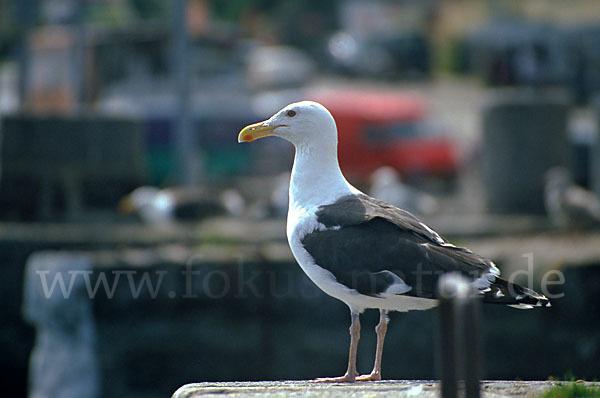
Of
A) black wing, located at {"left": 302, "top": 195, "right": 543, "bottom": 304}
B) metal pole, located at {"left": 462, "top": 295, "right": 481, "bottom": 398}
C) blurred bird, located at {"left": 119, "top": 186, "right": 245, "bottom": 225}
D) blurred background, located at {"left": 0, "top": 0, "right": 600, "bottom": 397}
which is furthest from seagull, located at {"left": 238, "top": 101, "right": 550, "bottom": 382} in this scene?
blurred bird, located at {"left": 119, "top": 186, "right": 245, "bottom": 225}

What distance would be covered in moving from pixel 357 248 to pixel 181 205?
353 inches

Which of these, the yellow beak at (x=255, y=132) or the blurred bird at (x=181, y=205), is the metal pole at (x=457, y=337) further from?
the blurred bird at (x=181, y=205)

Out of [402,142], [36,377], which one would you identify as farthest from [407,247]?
[402,142]

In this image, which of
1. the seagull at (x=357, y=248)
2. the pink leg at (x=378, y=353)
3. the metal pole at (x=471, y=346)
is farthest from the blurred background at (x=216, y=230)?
the metal pole at (x=471, y=346)

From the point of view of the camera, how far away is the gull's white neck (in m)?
6.57

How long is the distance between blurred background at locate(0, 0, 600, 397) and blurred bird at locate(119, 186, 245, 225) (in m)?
0.04

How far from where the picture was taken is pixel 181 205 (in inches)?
582

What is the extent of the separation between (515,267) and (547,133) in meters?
5.08

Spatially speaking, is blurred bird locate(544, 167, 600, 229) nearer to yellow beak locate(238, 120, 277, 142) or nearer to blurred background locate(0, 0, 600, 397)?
blurred background locate(0, 0, 600, 397)

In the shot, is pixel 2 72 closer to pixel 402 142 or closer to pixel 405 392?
pixel 402 142

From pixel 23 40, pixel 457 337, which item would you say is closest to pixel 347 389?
pixel 457 337

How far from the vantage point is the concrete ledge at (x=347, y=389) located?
17.2ft

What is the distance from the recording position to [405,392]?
5273mm

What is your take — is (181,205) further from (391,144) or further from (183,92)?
(391,144)
